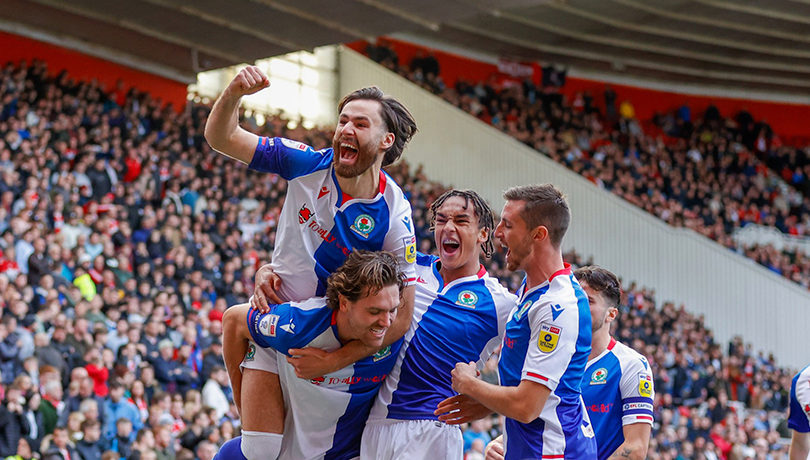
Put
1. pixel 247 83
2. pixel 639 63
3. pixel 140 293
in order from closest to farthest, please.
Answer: pixel 247 83 < pixel 140 293 < pixel 639 63

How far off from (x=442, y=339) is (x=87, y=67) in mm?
16401

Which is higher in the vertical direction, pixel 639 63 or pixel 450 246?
pixel 639 63

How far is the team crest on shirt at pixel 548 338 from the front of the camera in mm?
4207

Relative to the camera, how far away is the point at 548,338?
4.22 metres

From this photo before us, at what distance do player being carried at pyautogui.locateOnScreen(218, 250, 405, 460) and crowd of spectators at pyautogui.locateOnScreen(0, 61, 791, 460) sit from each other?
4766 mm

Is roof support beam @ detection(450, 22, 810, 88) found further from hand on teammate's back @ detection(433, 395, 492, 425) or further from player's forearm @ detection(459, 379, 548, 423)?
player's forearm @ detection(459, 379, 548, 423)

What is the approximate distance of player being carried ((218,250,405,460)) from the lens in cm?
453

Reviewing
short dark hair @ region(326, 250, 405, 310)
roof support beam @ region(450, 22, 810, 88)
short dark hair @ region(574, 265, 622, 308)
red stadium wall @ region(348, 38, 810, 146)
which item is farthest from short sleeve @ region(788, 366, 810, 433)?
red stadium wall @ region(348, 38, 810, 146)

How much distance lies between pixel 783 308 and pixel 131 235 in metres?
18.1

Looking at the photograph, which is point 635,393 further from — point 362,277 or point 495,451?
point 362,277

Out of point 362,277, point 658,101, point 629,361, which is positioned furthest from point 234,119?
point 658,101

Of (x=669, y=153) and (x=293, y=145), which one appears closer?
(x=293, y=145)

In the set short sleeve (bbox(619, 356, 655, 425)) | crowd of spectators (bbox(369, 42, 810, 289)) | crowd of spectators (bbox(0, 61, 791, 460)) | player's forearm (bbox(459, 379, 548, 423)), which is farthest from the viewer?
crowd of spectators (bbox(369, 42, 810, 289))

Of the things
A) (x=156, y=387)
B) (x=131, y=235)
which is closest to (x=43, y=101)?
(x=131, y=235)
